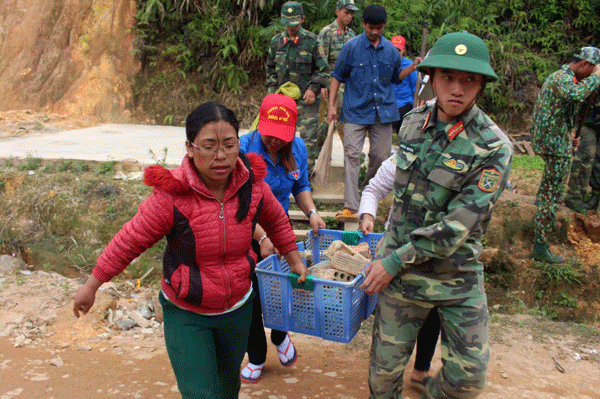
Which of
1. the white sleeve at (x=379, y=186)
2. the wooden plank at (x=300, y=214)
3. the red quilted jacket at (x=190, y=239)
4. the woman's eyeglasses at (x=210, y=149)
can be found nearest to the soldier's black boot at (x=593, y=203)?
the wooden plank at (x=300, y=214)

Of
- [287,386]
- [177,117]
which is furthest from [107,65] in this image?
[287,386]

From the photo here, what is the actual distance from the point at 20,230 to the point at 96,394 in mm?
3640

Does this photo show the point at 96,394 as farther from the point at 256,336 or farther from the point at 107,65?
the point at 107,65

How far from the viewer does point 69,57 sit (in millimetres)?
12086

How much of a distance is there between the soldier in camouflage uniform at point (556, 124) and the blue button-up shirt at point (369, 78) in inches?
70.1

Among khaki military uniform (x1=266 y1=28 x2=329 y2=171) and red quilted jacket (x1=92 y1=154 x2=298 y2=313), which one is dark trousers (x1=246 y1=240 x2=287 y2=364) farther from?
khaki military uniform (x1=266 y1=28 x2=329 y2=171)

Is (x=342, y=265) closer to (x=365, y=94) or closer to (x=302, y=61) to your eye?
(x=365, y=94)

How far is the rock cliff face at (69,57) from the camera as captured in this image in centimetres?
1166

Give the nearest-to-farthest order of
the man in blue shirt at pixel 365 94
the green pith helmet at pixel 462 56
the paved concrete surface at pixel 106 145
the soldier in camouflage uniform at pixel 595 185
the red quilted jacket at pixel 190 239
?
the green pith helmet at pixel 462 56
the red quilted jacket at pixel 190 239
the man in blue shirt at pixel 365 94
the soldier in camouflage uniform at pixel 595 185
the paved concrete surface at pixel 106 145

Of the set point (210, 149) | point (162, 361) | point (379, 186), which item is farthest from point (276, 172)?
point (162, 361)

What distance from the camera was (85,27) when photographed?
1207 cm

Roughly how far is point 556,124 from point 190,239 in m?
5.21

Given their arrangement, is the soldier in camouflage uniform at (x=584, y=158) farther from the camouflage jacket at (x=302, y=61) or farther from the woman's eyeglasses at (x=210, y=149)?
the woman's eyeglasses at (x=210, y=149)

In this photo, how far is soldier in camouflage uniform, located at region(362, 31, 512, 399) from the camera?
7.85 ft
